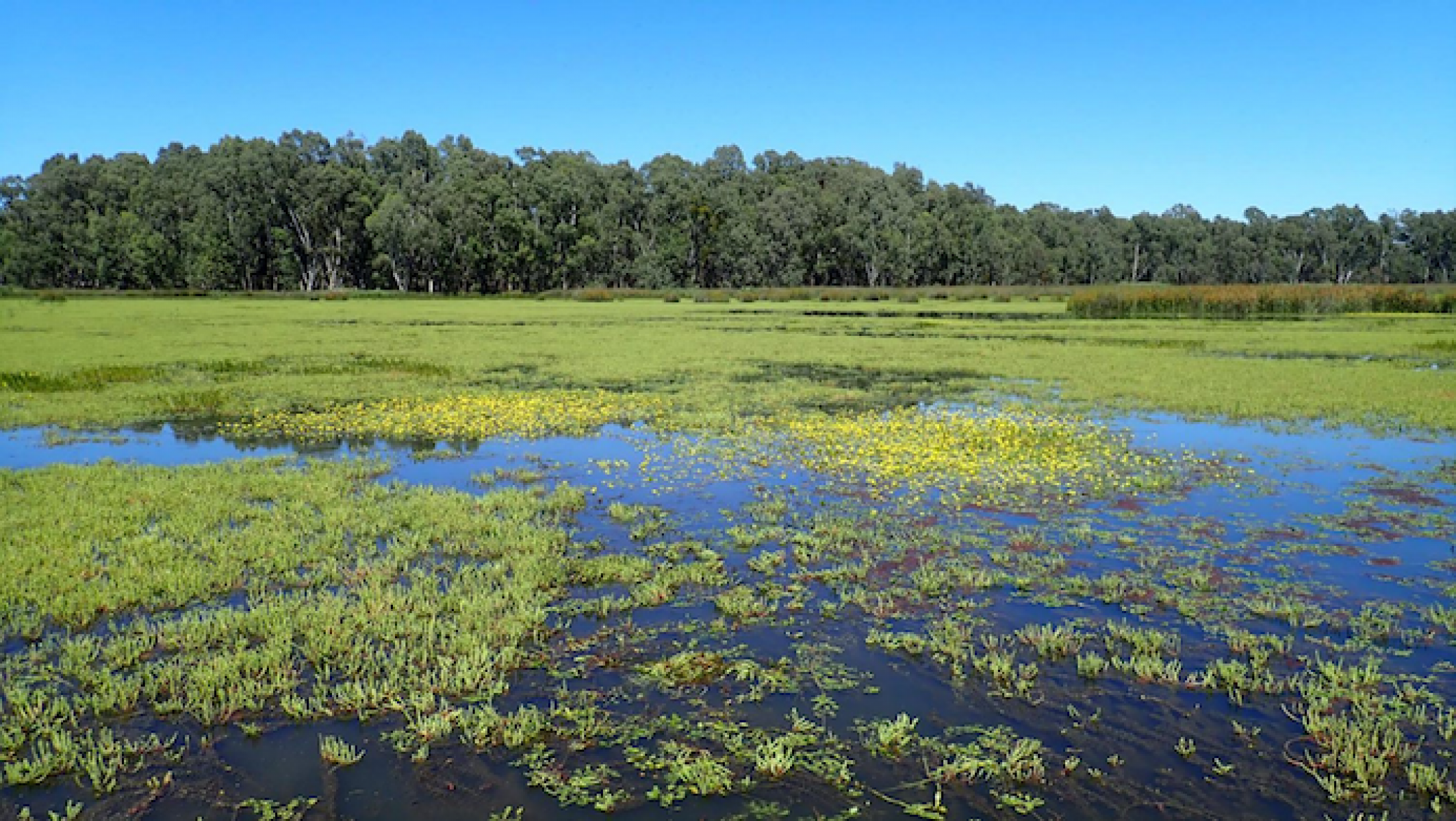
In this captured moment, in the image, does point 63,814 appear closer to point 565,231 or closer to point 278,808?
point 278,808

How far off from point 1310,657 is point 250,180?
125 metres

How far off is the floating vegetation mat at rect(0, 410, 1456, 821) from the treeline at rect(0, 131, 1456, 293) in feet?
346

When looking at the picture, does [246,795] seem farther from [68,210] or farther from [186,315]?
[68,210]

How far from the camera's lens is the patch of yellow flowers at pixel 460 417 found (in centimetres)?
1733

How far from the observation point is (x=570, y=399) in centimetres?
2156

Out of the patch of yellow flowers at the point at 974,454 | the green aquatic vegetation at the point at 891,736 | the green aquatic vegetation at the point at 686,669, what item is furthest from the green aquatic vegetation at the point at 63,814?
the patch of yellow flowers at the point at 974,454

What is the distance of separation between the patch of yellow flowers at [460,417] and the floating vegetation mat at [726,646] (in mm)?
3881

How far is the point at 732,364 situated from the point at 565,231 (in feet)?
302

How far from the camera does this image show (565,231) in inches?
4604

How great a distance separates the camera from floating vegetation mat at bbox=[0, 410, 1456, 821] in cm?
554

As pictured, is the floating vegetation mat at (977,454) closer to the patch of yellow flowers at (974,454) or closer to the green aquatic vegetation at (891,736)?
the patch of yellow flowers at (974,454)

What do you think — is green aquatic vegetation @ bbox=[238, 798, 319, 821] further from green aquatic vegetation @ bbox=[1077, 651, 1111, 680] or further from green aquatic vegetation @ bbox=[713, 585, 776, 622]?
green aquatic vegetation @ bbox=[1077, 651, 1111, 680]

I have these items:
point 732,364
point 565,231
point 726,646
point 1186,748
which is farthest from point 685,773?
point 565,231

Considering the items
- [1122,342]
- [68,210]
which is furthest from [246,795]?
[68,210]
